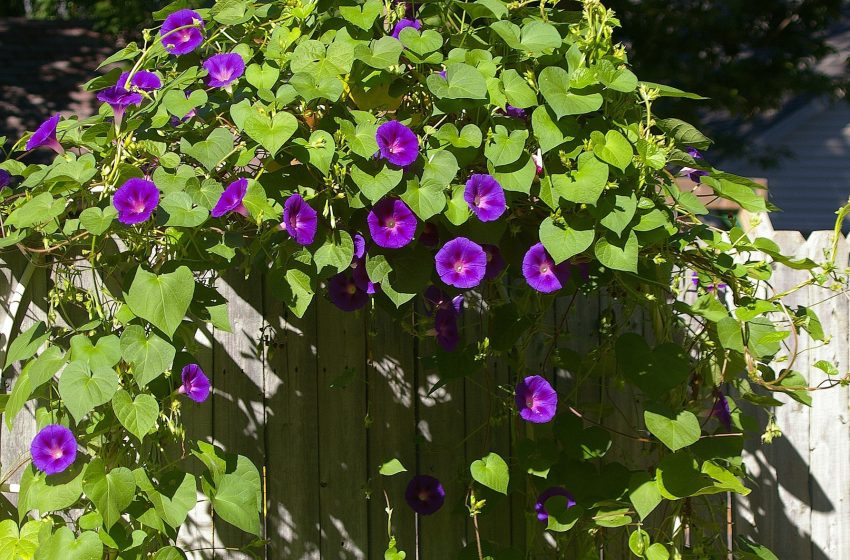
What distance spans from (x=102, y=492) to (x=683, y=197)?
142 centimetres

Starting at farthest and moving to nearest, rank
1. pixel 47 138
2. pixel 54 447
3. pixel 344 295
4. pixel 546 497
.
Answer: pixel 546 497 → pixel 344 295 → pixel 47 138 → pixel 54 447

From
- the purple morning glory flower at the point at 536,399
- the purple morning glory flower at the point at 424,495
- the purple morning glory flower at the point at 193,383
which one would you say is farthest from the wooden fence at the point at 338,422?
the purple morning glory flower at the point at 193,383

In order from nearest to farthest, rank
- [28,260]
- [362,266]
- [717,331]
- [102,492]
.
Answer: [102,492] < [362,266] < [717,331] < [28,260]

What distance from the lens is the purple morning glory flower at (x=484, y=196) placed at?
2023 millimetres

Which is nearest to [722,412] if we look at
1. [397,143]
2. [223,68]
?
[397,143]

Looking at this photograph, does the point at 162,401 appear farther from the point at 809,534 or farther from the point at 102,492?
the point at 809,534

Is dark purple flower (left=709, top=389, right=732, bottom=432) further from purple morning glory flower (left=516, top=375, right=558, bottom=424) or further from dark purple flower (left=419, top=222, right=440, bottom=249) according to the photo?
dark purple flower (left=419, top=222, right=440, bottom=249)

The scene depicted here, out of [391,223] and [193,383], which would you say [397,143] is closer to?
[391,223]

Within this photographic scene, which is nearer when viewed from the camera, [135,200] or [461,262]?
[135,200]

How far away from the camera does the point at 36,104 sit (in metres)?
9.88

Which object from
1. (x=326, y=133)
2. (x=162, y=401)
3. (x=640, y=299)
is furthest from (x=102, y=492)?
(x=640, y=299)

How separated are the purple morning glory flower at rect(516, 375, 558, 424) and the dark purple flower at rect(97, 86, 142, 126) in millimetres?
1098

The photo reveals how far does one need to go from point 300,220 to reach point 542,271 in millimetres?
546

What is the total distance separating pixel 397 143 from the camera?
6.54 feet
